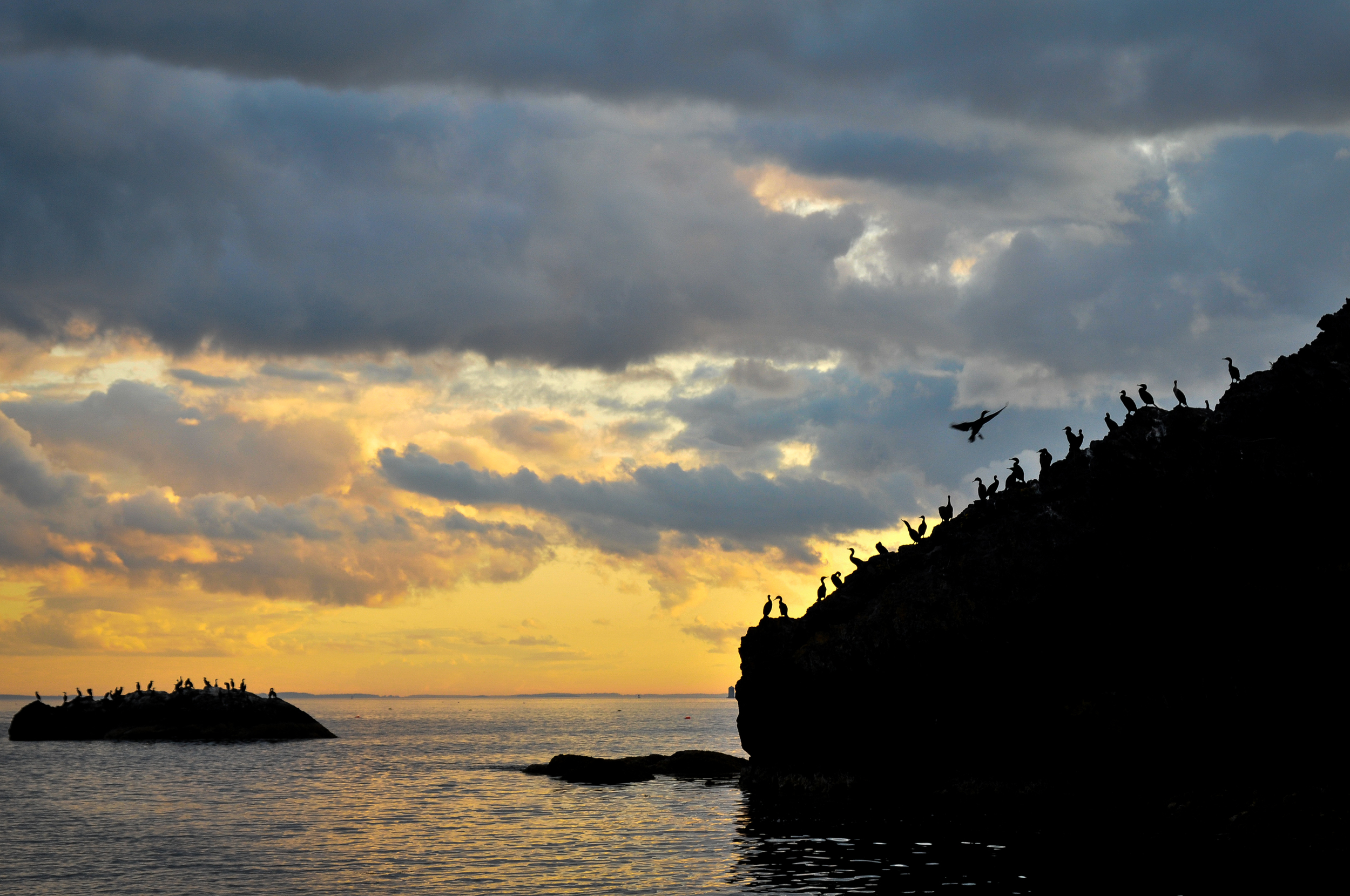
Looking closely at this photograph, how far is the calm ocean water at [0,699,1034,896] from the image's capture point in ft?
105

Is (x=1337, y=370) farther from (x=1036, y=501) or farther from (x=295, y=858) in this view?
(x=295, y=858)

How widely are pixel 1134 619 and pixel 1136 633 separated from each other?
18.8 inches

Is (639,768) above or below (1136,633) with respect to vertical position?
below

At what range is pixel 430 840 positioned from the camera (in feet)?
139

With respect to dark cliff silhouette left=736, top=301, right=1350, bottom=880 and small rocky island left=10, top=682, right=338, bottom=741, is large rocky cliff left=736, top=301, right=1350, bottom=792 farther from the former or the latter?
small rocky island left=10, top=682, right=338, bottom=741

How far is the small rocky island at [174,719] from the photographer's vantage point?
11088 centimetres

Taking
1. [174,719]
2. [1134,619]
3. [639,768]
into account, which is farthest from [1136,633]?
[174,719]

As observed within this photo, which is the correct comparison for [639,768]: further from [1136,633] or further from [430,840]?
[1136,633]

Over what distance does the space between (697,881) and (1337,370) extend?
86.4ft

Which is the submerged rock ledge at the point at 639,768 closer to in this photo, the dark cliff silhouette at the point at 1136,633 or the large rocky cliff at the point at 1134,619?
the dark cliff silhouette at the point at 1136,633

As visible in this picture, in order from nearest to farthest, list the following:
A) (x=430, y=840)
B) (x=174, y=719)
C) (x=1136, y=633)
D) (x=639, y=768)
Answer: (x=1136, y=633)
(x=430, y=840)
(x=639, y=768)
(x=174, y=719)

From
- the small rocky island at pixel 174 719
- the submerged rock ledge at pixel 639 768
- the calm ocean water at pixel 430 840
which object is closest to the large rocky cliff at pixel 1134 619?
the calm ocean water at pixel 430 840

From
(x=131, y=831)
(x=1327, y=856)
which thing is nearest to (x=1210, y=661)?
(x=1327, y=856)

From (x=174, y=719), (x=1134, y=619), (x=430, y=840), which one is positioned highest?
(x=1134, y=619)
